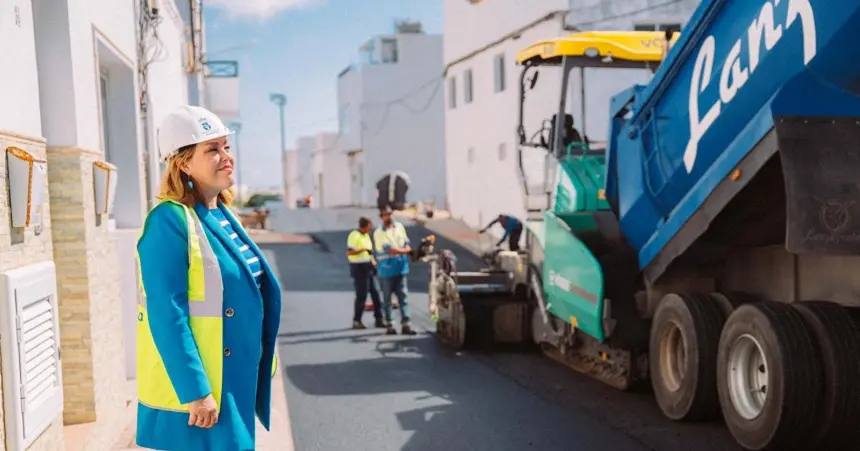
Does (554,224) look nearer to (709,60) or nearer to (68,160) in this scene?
(709,60)

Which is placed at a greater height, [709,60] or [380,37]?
[380,37]

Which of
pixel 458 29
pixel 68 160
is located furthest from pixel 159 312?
pixel 458 29

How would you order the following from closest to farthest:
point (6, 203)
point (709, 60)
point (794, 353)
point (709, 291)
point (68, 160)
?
1. point (6, 203)
2. point (794, 353)
3. point (709, 60)
4. point (68, 160)
5. point (709, 291)

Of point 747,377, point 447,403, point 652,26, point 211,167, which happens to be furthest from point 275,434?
point 652,26

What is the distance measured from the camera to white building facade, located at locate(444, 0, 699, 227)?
18.3 metres

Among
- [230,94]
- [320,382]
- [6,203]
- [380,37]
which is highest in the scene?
[380,37]

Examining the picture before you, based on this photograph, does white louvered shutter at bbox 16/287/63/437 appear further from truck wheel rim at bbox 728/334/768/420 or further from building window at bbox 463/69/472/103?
building window at bbox 463/69/472/103

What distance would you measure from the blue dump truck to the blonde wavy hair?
10.1 ft

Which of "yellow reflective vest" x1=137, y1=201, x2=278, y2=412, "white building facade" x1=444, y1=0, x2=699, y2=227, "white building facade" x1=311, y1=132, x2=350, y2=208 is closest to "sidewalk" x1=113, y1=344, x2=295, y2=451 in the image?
"yellow reflective vest" x1=137, y1=201, x2=278, y2=412

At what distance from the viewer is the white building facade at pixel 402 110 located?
40.8m

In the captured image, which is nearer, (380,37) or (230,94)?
(230,94)

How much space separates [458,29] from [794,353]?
75.4ft

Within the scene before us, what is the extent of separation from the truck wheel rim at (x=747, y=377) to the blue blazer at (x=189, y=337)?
3.61m

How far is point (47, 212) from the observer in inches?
198
